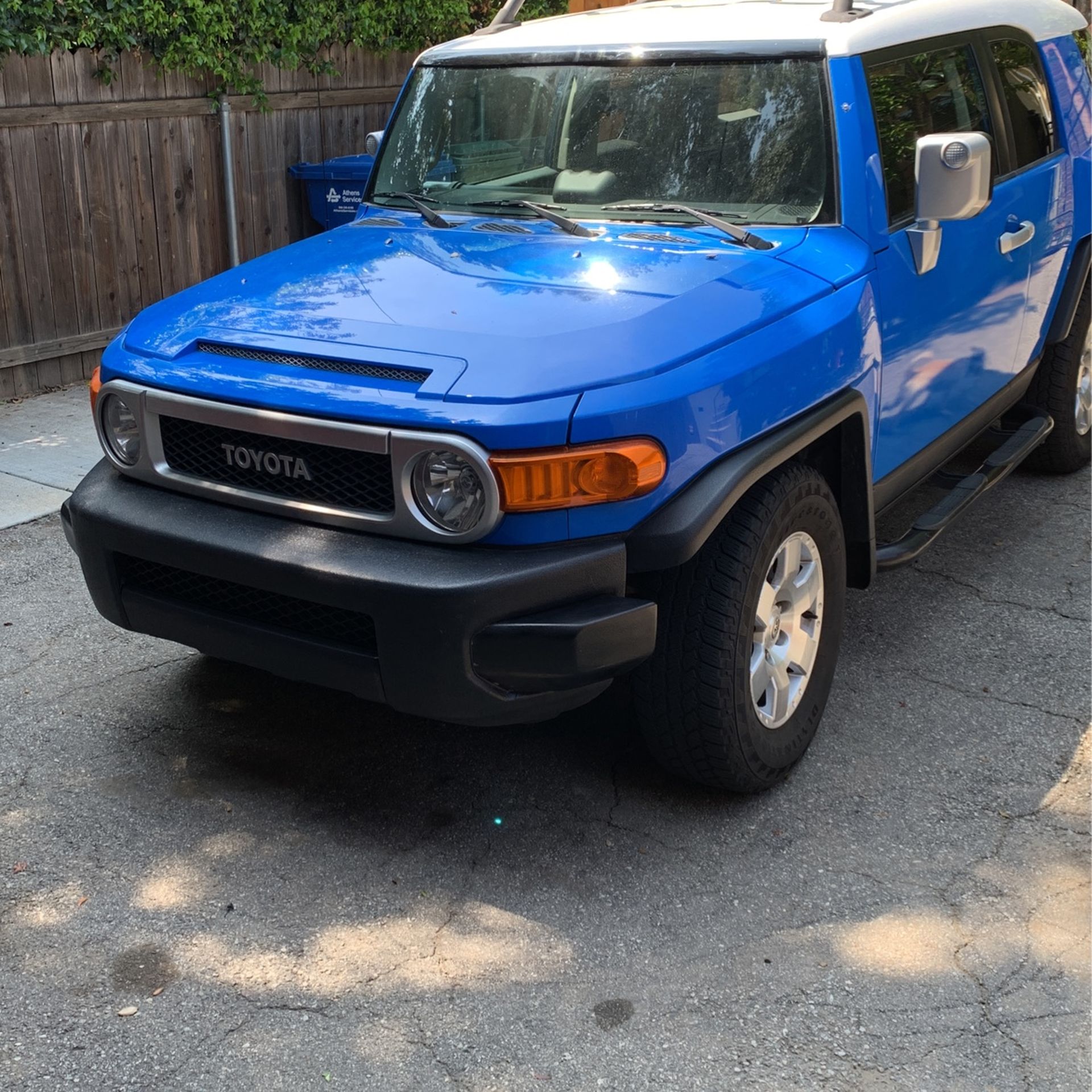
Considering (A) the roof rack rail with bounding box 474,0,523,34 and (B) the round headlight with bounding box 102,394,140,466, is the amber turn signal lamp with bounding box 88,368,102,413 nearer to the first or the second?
(B) the round headlight with bounding box 102,394,140,466

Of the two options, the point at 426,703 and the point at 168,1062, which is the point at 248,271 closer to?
the point at 426,703

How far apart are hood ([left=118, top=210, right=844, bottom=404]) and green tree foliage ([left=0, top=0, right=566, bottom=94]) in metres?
4.16

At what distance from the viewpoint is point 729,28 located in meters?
4.16

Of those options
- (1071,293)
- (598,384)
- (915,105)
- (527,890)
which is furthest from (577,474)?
(1071,293)

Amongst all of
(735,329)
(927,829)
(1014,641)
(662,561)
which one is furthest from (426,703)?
(1014,641)

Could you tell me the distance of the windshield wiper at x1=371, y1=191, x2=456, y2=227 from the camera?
13.7 feet

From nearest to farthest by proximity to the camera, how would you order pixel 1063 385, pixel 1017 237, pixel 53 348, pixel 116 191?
1. pixel 1017 237
2. pixel 1063 385
3. pixel 53 348
4. pixel 116 191

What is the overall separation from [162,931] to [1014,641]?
9.82ft

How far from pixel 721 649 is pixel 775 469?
1.67 feet

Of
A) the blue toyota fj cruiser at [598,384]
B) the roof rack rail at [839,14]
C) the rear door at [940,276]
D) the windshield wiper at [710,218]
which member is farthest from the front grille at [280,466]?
the roof rack rail at [839,14]

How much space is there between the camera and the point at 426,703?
9.98ft

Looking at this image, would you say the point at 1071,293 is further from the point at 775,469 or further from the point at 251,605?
the point at 251,605

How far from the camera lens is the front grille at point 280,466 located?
3.08 metres

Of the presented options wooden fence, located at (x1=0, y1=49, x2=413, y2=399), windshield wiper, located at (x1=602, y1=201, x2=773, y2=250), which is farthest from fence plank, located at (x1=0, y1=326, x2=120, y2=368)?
windshield wiper, located at (x1=602, y1=201, x2=773, y2=250)
